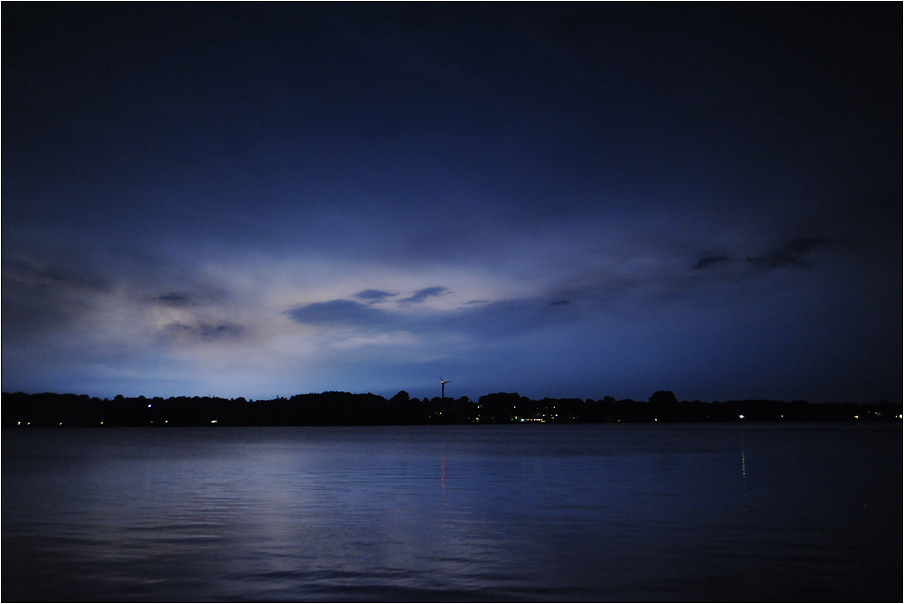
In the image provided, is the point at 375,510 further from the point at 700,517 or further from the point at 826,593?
the point at 826,593

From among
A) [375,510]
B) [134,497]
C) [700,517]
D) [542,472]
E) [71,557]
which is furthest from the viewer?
[542,472]

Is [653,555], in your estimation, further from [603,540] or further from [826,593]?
[826,593]

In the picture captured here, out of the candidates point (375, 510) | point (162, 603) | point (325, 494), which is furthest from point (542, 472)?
point (162, 603)

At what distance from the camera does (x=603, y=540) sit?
18938mm

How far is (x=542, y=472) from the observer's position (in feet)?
141

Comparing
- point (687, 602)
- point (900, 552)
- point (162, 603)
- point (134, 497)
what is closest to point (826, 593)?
point (687, 602)

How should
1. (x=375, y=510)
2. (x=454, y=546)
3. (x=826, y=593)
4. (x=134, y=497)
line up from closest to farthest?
(x=826, y=593) < (x=454, y=546) < (x=375, y=510) < (x=134, y=497)

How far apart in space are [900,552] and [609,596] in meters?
9.97

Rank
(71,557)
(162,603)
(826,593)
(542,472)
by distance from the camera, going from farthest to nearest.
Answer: (542,472), (71,557), (826,593), (162,603)

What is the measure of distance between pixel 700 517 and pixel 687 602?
11059 mm

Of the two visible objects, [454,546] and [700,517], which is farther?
[700,517]

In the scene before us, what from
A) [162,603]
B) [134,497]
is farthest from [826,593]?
[134,497]

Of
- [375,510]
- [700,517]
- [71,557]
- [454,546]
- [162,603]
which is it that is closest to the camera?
[162,603]

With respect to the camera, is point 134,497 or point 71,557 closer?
point 71,557
